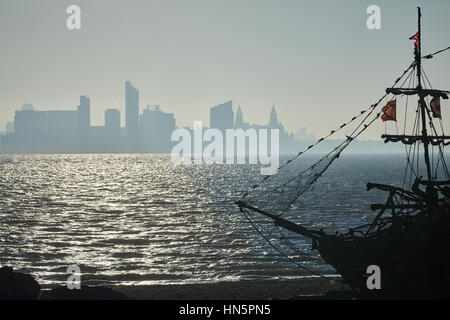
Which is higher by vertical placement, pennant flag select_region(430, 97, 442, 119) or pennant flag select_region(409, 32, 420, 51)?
pennant flag select_region(409, 32, 420, 51)

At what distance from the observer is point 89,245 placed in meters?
34.7

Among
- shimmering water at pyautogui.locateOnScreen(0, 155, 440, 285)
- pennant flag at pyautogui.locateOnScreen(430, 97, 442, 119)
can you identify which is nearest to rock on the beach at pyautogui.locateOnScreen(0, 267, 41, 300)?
shimmering water at pyautogui.locateOnScreen(0, 155, 440, 285)

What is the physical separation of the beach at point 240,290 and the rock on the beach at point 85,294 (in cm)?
411

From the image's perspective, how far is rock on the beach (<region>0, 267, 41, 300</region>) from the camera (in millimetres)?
16719

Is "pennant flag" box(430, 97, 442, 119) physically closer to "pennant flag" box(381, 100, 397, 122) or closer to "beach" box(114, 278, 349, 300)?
"pennant flag" box(381, 100, 397, 122)

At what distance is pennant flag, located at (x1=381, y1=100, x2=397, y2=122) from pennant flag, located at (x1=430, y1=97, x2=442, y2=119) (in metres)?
2.71

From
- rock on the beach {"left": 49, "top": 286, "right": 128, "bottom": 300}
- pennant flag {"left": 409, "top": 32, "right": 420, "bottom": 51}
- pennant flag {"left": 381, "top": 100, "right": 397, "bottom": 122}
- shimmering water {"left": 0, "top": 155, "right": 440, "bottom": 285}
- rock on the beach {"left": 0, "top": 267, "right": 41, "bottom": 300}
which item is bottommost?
shimmering water {"left": 0, "top": 155, "right": 440, "bottom": 285}

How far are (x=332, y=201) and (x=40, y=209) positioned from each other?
42.9m


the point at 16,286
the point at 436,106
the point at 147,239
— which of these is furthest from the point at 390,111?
the point at 147,239

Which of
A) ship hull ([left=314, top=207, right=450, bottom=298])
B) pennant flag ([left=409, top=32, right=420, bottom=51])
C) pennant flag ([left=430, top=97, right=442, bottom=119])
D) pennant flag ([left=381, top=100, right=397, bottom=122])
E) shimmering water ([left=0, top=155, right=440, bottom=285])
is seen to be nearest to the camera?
ship hull ([left=314, top=207, right=450, bottom=298])

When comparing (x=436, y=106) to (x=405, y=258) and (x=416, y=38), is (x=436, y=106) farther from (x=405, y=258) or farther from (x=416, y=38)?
(x=405, y=258)

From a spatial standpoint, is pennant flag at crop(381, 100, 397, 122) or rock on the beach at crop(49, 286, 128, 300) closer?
rock on the beach at crop(49, 286, 128, 300)
